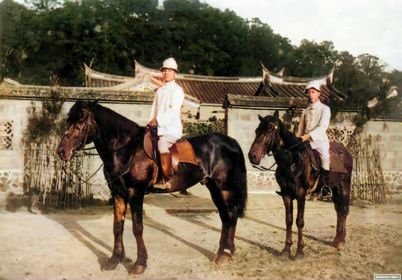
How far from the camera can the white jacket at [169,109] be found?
468 cm

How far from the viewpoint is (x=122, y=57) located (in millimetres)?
30688

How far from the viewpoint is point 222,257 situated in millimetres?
4852

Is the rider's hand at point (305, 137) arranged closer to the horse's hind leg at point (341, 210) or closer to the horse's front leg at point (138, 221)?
the horse's hind leg at point (341, 210)

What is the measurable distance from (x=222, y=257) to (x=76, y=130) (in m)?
2.25

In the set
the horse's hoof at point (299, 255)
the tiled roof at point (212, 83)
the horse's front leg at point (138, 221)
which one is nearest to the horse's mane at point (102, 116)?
the horse's front leg at point (138, 221)

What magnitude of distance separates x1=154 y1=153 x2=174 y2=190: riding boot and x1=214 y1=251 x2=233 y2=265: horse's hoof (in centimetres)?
106

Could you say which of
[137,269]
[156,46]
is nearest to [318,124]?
[137,269]

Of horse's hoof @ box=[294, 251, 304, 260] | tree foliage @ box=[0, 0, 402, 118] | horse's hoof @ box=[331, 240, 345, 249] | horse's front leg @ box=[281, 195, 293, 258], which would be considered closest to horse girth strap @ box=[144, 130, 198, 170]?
horse's front leg @ box=[281, 195, 293, 258]

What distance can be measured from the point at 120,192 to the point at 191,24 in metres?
5.30

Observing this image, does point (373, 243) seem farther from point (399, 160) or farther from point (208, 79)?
point (208, 79)

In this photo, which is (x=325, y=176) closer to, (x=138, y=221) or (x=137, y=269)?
(x=138, y=221)

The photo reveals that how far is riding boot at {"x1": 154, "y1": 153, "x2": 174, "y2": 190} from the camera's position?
4.61m

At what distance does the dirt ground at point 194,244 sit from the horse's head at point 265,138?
4.35 feet

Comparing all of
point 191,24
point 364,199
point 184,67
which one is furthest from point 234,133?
point 184,67
